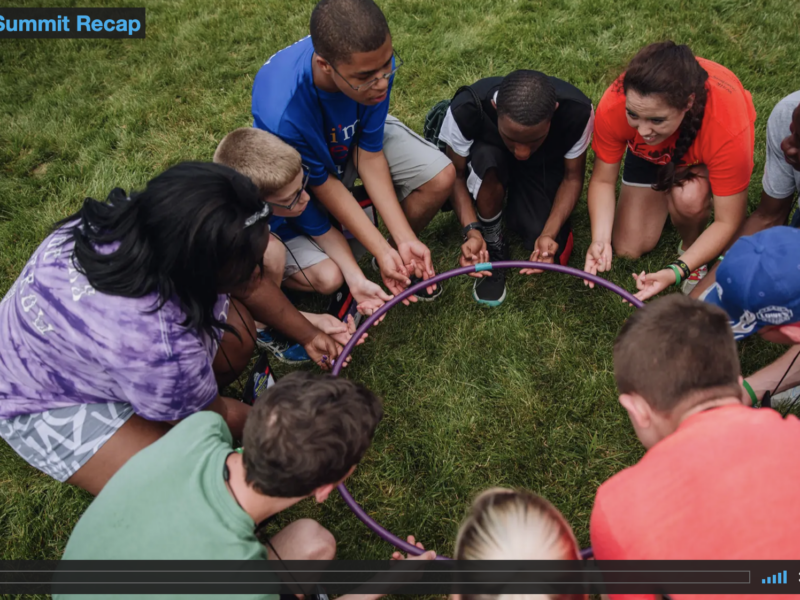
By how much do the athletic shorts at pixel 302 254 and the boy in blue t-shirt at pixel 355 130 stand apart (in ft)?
0.94

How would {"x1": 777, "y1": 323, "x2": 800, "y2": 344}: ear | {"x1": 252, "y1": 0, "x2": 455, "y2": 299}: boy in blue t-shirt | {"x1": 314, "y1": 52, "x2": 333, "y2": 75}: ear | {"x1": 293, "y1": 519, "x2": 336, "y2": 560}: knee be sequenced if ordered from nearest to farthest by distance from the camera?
{"x1": 293, "y1": 519, "x2": 336, "y2": 560}: knee → {"x1": 777, "y1": 323, "x2": 800, "y2": 344}: ear → {"x1": 252, "y1": 0, "x2": 455, "y2": 299}: boy in blue t-shirt → {"x1": 314, "y1": 52, "x2": 333, "y2": 75}: ear

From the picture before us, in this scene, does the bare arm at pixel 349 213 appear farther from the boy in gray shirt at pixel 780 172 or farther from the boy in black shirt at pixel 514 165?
the boy in gray shirt at pixel 780 172

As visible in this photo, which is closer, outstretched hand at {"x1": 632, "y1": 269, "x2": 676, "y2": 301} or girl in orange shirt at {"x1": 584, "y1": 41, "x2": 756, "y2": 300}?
Result: girl in orange shirt at {"x1": 584, "y1": 41, "x2": 756, "y2": 300}

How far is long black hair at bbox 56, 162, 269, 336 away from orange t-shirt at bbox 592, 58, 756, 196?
2.58m

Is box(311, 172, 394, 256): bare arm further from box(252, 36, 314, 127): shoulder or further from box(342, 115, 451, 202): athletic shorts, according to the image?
box(252, 36, 314, 127): shoulder

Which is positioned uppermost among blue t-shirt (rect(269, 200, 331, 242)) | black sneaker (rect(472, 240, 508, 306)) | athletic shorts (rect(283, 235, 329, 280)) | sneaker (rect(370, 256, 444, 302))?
blue t-shirt (rect(269, 200, 331, 242))

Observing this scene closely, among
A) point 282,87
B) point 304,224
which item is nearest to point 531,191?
point 304,224

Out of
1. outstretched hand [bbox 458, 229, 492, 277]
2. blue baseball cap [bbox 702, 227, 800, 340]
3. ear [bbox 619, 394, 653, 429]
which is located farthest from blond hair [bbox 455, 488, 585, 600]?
outstretched hand [bbox 458, 229, 492, 277]

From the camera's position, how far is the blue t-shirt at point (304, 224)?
13.1ft

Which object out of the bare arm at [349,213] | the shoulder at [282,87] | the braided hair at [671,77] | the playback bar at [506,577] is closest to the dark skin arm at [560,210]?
the braided hair at [671,77]

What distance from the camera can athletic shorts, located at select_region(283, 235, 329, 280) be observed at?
411 cm

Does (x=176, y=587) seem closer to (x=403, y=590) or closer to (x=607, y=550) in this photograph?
(x=403, y=590)

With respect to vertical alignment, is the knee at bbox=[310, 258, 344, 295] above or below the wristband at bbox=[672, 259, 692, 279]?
below

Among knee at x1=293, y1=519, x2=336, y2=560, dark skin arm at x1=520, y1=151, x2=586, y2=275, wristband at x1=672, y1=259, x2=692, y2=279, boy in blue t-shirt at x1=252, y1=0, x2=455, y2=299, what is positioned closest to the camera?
knee at x1=293, y1=519, x2=336, y2=560
